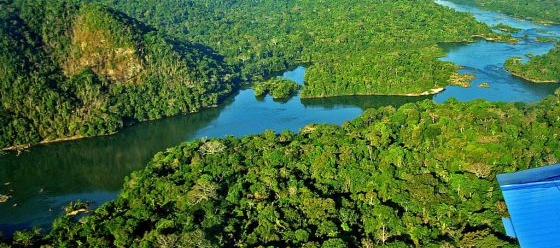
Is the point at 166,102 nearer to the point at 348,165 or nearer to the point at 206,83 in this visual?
the point at 206,83

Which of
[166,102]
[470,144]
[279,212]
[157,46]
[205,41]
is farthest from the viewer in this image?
[205,41]

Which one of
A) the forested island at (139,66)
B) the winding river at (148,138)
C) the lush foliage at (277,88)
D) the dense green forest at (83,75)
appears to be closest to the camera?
the winding river at (148,138)

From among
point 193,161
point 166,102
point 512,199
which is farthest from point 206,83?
point 512,199

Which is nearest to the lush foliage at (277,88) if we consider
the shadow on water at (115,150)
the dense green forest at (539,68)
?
the shadow on water at (115,150)

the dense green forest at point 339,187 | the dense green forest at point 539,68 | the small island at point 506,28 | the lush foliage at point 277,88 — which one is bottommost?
the dense green forest at point 339,187

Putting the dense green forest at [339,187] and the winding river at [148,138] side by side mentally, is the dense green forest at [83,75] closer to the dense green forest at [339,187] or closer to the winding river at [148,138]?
the winding river at [148,138]

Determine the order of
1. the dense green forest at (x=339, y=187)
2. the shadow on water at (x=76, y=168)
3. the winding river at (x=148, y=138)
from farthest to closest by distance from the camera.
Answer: the winding river at (x=148, y=138)
the shadow on water at (x=76, y=168)
the dense green forest at (x=339, y=187)

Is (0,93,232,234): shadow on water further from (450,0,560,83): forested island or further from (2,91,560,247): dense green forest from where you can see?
(450,0,560,83): forested island

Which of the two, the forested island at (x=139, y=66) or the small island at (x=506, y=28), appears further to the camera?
the small island at (x=506, y=28)
